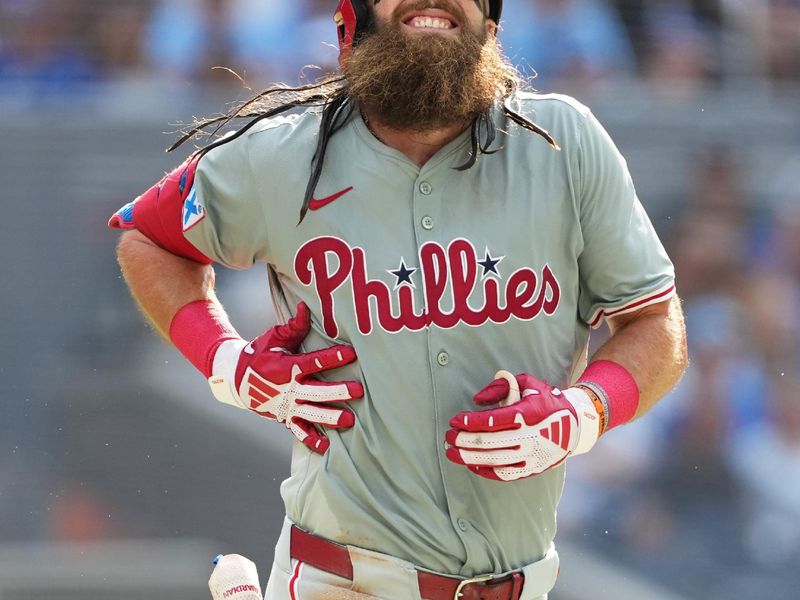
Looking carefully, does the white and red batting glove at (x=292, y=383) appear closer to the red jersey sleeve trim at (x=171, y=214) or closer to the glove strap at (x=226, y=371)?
the glove strap at (x=226, y=371)

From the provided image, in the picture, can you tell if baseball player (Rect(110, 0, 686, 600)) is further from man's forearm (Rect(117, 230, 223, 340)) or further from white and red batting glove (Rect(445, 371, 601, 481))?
man's forearm (Rect(117, 230, 223, 340))

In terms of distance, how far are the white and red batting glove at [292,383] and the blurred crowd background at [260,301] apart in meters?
2.82

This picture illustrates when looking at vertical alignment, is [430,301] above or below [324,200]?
below

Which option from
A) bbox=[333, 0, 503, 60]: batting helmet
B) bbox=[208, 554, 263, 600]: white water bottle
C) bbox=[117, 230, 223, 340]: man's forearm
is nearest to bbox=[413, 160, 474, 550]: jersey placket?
bbox=[333, 0, 503, 60]: batting helmet

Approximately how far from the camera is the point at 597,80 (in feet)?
19.9

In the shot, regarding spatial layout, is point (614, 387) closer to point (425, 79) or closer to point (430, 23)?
point (425, 79)

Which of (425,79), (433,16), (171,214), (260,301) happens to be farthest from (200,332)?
(260,301)

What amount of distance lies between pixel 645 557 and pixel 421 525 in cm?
337

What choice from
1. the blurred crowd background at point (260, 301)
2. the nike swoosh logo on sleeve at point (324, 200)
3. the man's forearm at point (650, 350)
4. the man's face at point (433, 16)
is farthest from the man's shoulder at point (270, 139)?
the blurred crowd background at point (260, 301)

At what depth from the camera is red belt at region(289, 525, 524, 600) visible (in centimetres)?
255

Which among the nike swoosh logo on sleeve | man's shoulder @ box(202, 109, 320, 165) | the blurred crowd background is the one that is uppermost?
man's shoulder @ box(202, 109, 320, 165)

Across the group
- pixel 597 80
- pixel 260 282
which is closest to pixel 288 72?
pixel 260 282

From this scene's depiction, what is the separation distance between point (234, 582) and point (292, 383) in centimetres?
49

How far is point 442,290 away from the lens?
2609mm
